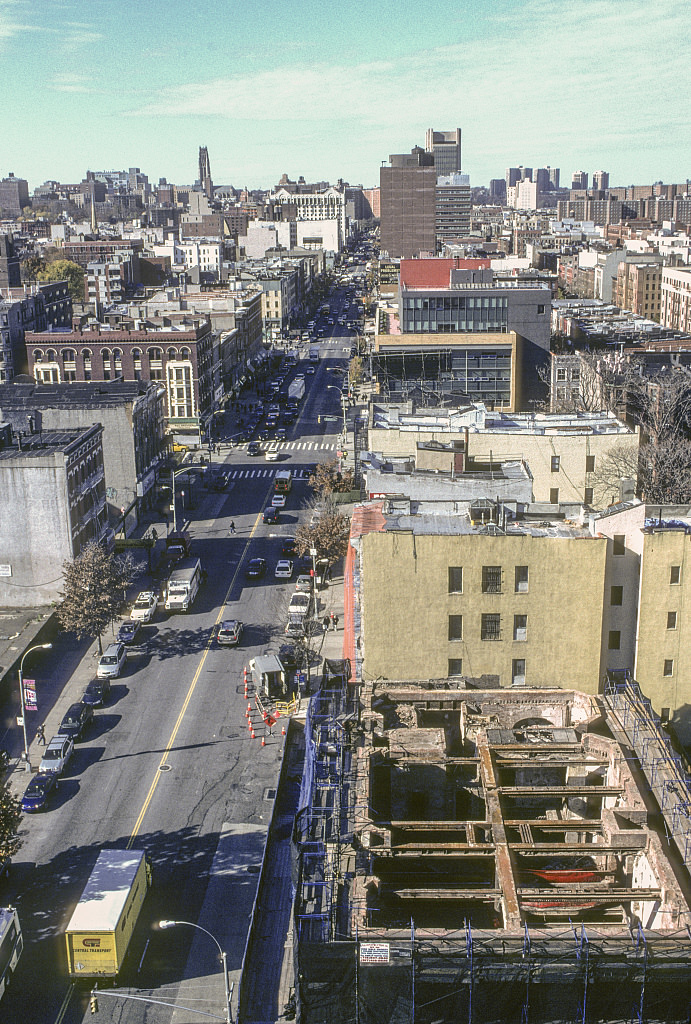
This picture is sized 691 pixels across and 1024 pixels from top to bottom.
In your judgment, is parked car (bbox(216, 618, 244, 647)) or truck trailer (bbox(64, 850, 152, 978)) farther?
parked car (bbox(216, 618, 244, 647))

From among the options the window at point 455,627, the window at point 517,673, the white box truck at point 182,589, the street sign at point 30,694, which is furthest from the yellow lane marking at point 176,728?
the window at point 517,673

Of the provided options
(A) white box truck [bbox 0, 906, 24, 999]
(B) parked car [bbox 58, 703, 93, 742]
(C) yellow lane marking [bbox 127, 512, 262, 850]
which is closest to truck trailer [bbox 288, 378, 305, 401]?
(C) yellow lane marking [bbox 127, 512, 262, 850]

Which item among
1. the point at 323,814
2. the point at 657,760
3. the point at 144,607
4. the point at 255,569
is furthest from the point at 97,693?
the point at 657,760

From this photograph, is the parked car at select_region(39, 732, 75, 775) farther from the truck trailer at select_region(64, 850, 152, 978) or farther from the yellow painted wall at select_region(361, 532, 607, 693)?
the yellow painted wall at select_region(361, 532, 607, 693)

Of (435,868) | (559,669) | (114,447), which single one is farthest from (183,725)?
(114,447)

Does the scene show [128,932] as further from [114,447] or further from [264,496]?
[264,496]

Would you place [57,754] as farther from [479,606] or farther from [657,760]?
[657,760]
